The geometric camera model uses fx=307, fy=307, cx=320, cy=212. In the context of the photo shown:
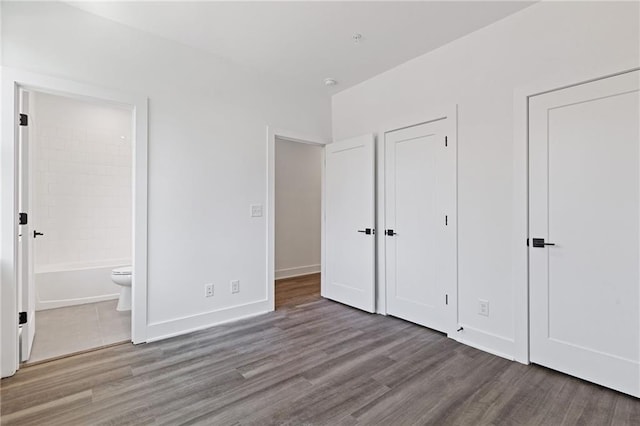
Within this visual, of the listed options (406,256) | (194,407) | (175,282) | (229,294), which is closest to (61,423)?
(194,407)

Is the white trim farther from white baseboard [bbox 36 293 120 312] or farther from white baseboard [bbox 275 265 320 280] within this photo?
white baseboard [bbox 36 293 120 312]

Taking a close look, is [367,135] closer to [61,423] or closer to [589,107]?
[589,107]

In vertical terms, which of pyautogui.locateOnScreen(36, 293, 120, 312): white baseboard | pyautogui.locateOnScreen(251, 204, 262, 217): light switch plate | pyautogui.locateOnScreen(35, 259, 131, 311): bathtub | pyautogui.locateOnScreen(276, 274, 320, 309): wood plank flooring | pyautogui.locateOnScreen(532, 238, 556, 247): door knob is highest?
pyautogui.locateOnScreen(251, 204, 262, 217): light switch plate

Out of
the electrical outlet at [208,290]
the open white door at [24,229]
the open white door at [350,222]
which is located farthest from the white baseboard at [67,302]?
the open white door at [350,222]

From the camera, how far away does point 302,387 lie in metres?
1.98

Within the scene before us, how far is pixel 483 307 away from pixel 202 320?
8.41 ft

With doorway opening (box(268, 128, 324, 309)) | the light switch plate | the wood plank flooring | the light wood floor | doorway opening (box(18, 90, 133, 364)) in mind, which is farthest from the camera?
doorway opening (box(268, 128, 324, 309))

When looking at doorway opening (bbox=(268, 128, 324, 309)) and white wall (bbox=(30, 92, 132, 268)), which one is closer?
white wall (bbox=(30, 92, 132, 268))

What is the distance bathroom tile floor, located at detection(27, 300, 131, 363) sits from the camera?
251cm

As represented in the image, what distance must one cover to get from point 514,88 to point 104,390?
11.8ft

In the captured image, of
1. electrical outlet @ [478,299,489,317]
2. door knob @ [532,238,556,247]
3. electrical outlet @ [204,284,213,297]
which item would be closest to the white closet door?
electrical outlet @ [478,299,489,317]

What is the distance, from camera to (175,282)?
9.31 ft

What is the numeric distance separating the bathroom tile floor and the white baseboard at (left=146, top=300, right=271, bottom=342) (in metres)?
0.27

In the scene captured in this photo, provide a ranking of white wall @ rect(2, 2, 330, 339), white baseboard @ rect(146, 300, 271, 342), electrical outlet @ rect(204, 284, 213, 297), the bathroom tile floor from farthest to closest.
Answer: electrical outlet @ rect(204, 284, 213, 297) < white baseboard @ rect(146, 300, 271, 342) < the bathroom tile floor < white wall @ rect(2, 2, 330, 339)
